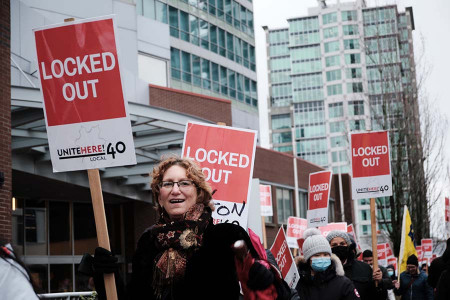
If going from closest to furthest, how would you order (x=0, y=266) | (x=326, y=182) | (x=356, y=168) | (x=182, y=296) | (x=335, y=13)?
(x=0, y=266) < (x=182, y=296) < (x=356, y=168) < (x=326, y=182) < (x=335, y=13)

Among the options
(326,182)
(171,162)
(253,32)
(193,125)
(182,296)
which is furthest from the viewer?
(253,32)

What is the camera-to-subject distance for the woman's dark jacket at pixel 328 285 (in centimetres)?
754

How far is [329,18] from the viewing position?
141875mm

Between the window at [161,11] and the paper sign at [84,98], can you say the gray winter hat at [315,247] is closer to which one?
the paper sign at [84,98]

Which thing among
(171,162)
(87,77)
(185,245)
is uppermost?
(87,77)

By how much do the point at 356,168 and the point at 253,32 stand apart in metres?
40.0

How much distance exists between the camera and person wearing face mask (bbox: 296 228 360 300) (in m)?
7.55

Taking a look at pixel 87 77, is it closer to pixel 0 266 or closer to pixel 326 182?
pixel 0 266

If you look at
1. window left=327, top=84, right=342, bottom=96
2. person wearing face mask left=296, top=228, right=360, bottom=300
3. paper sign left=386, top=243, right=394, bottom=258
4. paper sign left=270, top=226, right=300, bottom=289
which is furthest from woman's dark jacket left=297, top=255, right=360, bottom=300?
window left=327, top=84, right=342, bottom=96

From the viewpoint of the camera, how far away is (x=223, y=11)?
4816 centimetres

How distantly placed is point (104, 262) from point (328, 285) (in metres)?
3.47

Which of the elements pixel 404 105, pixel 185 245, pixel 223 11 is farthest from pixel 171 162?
pixel 223 11

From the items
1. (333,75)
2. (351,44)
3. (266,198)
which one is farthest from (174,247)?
(333,75)

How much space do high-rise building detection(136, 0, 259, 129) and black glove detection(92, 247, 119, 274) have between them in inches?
1369
